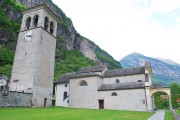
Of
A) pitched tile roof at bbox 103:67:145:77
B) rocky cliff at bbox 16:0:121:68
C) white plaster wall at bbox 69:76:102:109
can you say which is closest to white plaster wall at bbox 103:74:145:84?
pitched tile roof at bbox 103:67:145:77

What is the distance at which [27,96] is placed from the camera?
23766mm

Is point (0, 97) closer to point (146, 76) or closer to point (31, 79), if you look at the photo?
point (31, 79)

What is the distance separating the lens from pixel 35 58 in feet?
86.0

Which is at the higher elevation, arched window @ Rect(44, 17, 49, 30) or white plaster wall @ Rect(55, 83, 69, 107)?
arched window @ Rect(44, 17, 49, 30)

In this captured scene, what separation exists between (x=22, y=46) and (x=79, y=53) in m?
83.9

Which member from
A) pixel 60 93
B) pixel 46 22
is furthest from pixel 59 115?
pixel 60 93

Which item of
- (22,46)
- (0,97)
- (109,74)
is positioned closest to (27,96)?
(0,97)

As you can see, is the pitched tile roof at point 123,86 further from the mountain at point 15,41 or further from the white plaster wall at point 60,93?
the mountain at point 15,41

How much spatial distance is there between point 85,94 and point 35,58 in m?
10.7

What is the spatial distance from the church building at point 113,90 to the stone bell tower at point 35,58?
17.4 ft

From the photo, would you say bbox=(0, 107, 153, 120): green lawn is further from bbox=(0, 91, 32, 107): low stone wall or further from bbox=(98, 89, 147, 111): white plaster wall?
bbox=(98, 89, 147, 111): white plaster wall

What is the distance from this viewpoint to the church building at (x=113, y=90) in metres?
26.1

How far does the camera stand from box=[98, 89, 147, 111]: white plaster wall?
2584 cm

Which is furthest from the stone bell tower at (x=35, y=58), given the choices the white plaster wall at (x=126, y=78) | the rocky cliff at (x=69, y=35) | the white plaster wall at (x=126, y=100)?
the rocky cliff at (x=69, y=35)
